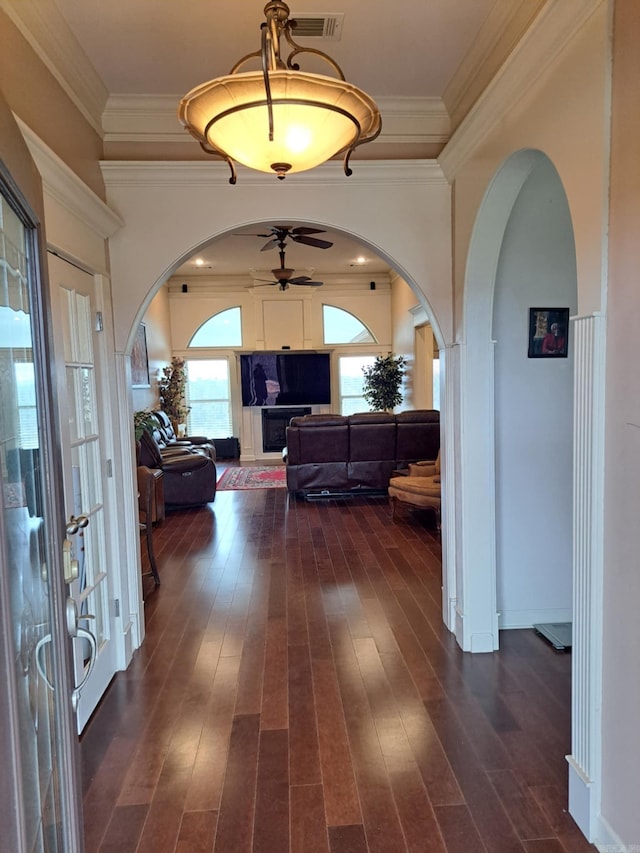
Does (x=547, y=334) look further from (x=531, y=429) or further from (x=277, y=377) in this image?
(x=277, y=377)

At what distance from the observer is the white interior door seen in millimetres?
2332

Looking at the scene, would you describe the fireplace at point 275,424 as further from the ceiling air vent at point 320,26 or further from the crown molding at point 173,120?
the ceiling air vent at point 320,26

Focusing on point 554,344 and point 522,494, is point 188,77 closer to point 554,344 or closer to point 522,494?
point 554,344

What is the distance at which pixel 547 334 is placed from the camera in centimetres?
312

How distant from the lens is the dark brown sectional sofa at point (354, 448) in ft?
21.5

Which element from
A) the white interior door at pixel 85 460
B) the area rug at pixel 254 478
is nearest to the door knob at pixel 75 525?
the white interior door at pixel 85 460

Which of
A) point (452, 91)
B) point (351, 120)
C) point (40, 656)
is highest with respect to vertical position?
point (452, 91)

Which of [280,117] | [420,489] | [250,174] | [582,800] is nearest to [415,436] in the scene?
[420,489]

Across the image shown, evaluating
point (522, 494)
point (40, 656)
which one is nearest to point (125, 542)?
point (40, 656)

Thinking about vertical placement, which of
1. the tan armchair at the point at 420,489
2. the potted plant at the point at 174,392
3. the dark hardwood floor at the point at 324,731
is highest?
the potted plant at the point at 174,392

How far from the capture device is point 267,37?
1.49m

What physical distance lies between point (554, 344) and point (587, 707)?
6.59 ft

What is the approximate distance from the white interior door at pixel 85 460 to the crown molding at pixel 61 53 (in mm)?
824

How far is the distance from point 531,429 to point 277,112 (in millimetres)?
2295
